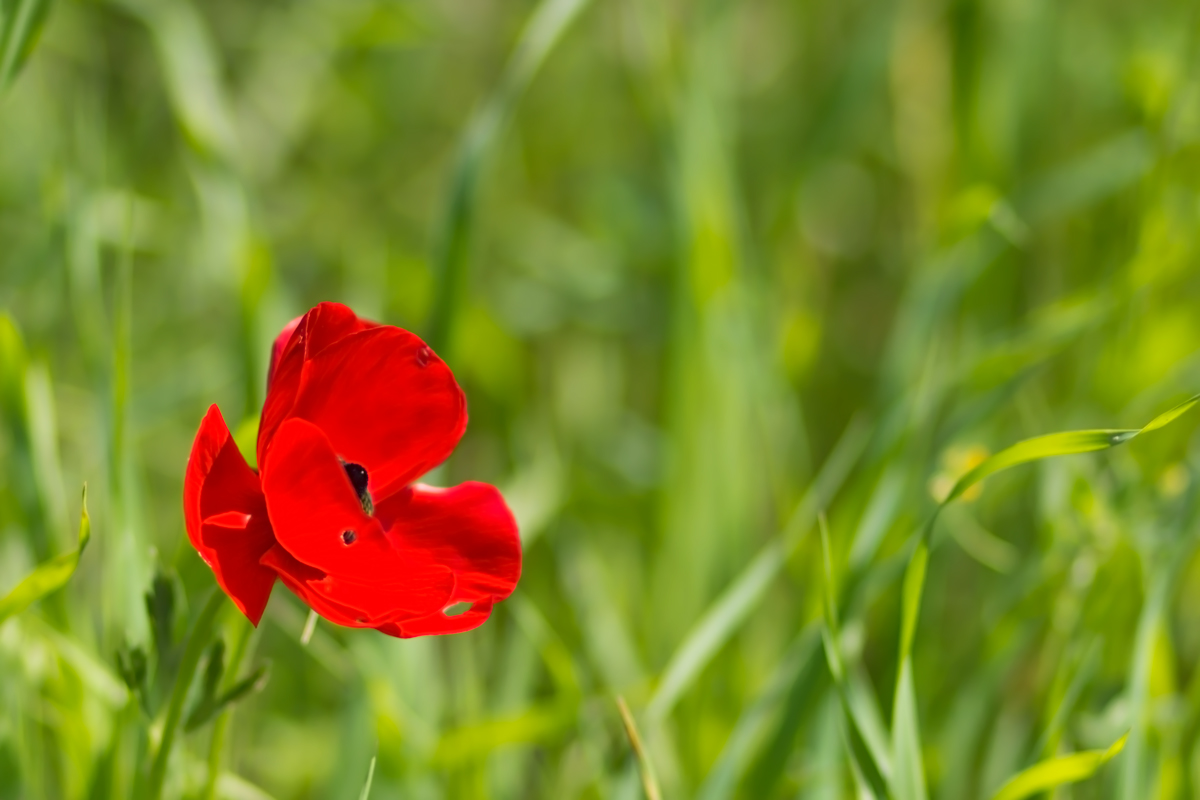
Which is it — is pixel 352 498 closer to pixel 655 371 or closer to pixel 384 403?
pixel 384 403

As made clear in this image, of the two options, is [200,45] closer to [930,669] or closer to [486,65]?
[486,65]

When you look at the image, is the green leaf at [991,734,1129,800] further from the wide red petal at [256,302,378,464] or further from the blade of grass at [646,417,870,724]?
the wide red petal at [256,302,378,464]

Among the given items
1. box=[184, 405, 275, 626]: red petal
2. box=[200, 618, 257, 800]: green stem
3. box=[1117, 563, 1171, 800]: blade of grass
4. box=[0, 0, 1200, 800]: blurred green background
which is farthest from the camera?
box=[0, 0, 1200, 800]: blurred green background

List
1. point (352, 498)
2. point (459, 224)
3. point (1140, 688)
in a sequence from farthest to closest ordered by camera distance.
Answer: point (459, 224)
point (1140, 688)
point (352, 498)


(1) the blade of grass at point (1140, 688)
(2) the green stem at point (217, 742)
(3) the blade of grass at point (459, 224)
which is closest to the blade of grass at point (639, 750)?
(2) the green stem at point (217, 742)

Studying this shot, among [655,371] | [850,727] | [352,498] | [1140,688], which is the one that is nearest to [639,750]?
[850,727]

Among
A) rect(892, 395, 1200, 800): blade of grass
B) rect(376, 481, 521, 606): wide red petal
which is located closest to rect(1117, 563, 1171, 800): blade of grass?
rect(892, 395, 1200, 800): blade of grass

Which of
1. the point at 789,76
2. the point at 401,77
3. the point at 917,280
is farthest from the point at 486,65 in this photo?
the point at 917,280
